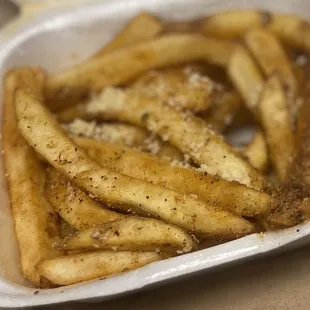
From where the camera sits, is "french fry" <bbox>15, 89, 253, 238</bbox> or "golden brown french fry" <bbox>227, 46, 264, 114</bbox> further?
"golden brown french fry" <bbox>227, 46, 264, 114</bbox>

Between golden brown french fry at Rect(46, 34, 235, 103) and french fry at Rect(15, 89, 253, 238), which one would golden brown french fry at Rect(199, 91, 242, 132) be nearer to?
golden brown french fry at Rect(46, 34, 235, 103)

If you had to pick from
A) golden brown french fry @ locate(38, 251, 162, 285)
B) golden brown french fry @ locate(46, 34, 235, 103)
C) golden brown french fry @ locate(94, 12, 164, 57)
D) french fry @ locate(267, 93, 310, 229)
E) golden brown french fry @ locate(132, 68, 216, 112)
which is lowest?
french fry @ locate(267, 93, 310, 229)

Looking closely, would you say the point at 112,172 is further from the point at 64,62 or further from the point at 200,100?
the point at 64,62

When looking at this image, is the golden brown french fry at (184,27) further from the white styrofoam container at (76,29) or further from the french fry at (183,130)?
the french fry at (183,130)

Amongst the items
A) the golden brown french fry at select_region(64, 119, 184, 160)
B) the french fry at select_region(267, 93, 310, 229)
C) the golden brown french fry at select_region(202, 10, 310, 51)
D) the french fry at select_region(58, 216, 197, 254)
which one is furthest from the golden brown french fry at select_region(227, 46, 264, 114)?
the french fry at select_region(58, 216, 197, 254)

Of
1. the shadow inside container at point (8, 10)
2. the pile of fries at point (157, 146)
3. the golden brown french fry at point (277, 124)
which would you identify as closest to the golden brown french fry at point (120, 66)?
the pile of fries at point (157, 146)

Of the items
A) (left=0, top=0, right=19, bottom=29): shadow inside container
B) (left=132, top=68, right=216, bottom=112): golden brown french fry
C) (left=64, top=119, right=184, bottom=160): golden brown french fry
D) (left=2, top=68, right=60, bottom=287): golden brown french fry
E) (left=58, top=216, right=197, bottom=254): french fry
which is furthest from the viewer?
(left=0, top=0, right=19, bottom=29): shadow inside container

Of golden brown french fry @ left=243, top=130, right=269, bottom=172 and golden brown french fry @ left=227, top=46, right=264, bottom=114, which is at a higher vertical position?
golden brown french fry @ left=227, top=46, right=264, bottom=114
